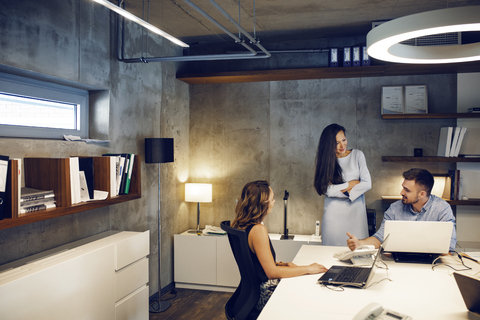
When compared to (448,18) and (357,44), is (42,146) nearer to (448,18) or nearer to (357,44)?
(448,18)

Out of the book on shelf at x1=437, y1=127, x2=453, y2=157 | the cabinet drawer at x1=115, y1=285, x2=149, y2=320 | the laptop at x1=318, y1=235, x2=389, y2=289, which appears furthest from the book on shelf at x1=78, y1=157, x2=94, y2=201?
the book on shelf at x1=437, y1=127, x2=453, y2=157

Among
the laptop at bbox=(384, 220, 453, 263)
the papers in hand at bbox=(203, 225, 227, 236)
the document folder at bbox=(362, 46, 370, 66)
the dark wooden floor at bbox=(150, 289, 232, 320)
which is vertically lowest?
the dark wooden floor at bbox=(150, 289, 232, 320)

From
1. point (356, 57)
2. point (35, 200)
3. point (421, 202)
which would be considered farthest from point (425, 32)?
point (356, 57)

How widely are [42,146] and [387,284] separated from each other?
254cm

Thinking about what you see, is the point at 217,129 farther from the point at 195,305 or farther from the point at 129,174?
the point at 195,305

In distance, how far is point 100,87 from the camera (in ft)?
11.0

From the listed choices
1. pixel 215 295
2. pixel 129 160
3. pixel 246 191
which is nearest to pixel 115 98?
pixel 129 160

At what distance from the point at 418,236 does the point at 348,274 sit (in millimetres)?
566

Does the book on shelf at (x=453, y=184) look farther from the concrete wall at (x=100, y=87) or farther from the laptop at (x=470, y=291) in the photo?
the concrete wall at (x=100, y=87)

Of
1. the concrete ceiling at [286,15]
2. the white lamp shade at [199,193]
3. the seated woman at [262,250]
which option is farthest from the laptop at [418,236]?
the white lamp shade at [199,193]

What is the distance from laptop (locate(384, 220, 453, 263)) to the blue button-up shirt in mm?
417

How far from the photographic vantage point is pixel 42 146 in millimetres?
2754

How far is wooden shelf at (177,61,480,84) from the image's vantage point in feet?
13.7

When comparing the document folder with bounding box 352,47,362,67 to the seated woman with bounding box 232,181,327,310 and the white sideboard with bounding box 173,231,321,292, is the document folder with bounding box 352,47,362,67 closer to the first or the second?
the white sideboard with bounding box 173,231,321,292
